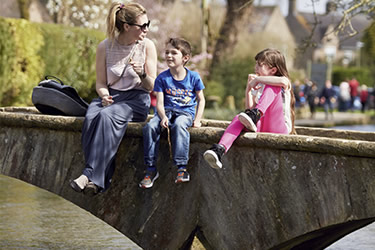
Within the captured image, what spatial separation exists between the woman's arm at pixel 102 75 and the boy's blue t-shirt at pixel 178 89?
50 cm

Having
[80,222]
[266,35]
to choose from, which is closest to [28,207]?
[80,222]

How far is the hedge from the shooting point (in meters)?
13.9

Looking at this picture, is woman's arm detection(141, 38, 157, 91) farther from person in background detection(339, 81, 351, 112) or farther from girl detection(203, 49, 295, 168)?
person in background detection(339, 81, 351, 112)

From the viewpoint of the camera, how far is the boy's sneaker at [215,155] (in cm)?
514

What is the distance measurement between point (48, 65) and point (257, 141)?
1053 centimetres

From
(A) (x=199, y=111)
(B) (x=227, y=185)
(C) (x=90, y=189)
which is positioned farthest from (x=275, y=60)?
(C) (x=90, y=189)

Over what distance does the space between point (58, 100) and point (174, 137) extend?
138cm

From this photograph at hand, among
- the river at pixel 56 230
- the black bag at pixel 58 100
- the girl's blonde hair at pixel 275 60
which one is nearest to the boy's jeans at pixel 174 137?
the girl's blonde hair at pixel 275 60

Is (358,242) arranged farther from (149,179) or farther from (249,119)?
(249,119)

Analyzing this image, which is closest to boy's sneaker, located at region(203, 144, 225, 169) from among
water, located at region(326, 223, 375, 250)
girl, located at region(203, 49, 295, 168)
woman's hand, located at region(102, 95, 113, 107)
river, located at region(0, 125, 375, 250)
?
girl, located at region(203, 49, 295, 168)

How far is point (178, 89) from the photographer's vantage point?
596 centimetres

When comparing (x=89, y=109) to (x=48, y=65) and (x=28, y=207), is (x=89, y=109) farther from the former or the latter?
(x=48, y=65)

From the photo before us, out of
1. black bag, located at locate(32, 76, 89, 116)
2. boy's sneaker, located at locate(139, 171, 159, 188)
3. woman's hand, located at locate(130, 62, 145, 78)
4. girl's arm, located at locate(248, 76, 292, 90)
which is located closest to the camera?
girl's arm, located at locate(248, 76, 292, 90)

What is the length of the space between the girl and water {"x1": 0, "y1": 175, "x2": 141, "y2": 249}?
283cm
